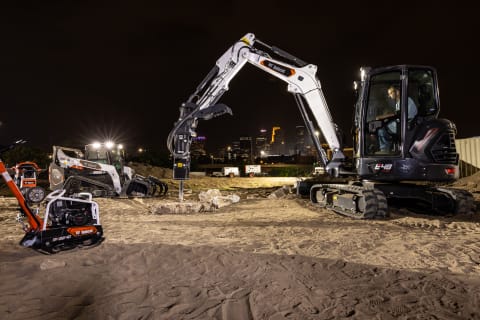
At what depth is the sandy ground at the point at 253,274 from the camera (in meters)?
3.05

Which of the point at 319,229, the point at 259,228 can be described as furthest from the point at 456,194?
the point at 259,228

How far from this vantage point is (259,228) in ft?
22.0

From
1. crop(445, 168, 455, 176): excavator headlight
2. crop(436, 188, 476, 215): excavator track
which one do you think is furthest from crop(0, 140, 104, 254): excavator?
crop(436, 188, 476, 215): excavator track

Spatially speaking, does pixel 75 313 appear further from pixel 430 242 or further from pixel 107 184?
pixel 107 184

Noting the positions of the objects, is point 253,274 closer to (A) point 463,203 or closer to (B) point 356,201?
(B) point 356,201

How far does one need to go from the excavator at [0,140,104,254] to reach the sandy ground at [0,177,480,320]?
0.59 feet

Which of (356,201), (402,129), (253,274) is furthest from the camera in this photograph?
(356,201)

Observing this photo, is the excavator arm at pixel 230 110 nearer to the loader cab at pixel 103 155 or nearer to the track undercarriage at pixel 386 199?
the track undercarriage at pixel 386 199

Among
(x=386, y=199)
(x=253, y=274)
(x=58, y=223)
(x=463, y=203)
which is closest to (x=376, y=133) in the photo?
(x=386, y=199)

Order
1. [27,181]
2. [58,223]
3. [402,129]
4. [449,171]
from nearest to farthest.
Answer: [58,223] < [449,171] < [402,129] < [27,181]

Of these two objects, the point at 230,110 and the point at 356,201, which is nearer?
the point at 356,201

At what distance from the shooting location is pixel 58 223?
4742mm

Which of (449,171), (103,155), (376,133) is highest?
(376,133)

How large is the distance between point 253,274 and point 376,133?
16.6 ft
